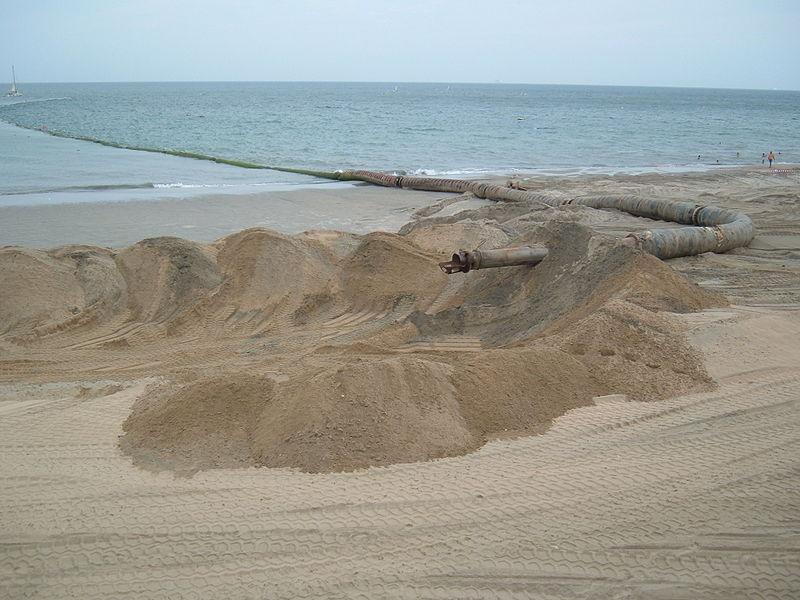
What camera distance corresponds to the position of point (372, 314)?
8.79m

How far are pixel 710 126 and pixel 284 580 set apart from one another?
2263 inches

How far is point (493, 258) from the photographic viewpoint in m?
8.34

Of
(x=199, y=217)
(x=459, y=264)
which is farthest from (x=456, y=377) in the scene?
(x=199, y=217)

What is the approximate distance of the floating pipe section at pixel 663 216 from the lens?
1088cm

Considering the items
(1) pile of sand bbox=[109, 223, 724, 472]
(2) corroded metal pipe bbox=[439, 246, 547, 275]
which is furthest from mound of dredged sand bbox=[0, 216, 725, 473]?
(2) corroded metal pipe bbox=[439, 246, 547, 275]

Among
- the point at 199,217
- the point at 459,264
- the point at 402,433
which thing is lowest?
the point at 402,433

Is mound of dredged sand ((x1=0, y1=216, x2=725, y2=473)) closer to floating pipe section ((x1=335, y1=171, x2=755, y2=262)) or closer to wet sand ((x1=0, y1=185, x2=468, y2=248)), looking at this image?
floating pipe section ((x1=335, y1=171, x2=755, y2=262))

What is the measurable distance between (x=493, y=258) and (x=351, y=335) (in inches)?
79.6

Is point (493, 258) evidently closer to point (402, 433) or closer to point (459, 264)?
point (459, 264)

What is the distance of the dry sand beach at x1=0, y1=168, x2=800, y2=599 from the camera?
3727mm

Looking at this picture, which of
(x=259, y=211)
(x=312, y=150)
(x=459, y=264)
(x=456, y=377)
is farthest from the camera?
(x=312, y=150)

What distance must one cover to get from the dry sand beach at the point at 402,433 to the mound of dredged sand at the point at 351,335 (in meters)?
0.03

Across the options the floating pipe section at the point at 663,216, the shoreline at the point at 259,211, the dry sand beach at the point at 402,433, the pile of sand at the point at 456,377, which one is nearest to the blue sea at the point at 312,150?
the shoreline at the point at 259,211

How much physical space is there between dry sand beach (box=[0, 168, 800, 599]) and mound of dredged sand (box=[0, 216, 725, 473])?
3 cm
